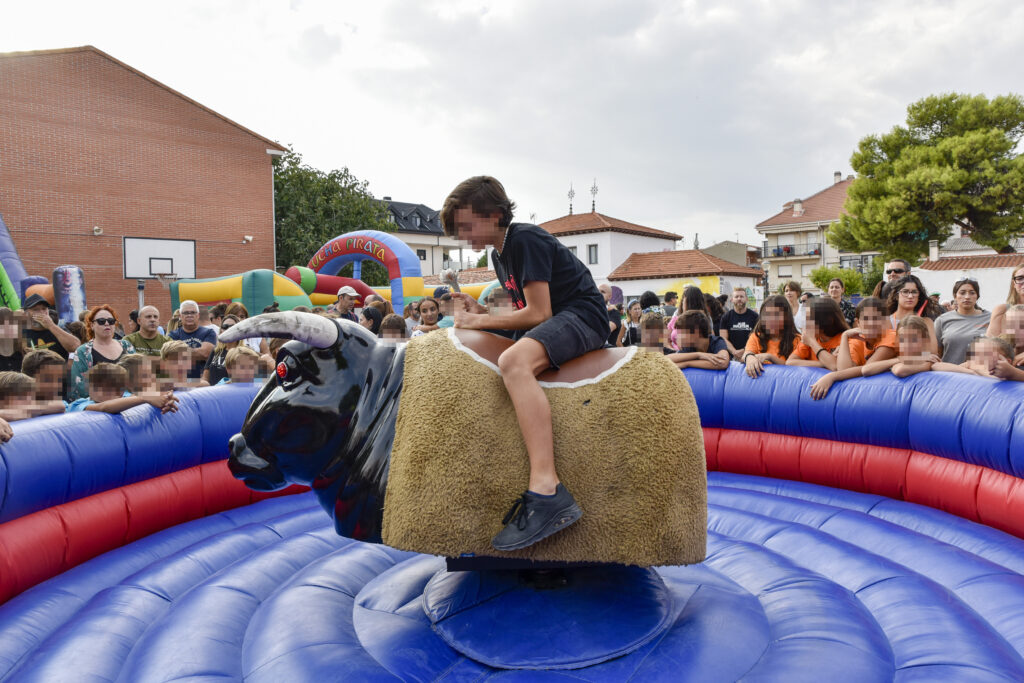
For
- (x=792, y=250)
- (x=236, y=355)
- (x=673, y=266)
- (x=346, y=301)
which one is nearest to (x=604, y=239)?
(x=673, y=266)

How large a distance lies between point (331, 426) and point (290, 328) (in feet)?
1.41

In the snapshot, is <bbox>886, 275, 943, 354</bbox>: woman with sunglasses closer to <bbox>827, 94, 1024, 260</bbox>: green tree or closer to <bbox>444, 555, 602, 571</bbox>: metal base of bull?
<bbox>444, 555, 602, 571</bbox>: metal base of bull

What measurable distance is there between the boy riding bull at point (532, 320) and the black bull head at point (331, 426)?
44 cm

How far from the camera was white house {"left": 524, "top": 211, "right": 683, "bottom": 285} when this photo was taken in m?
36.4

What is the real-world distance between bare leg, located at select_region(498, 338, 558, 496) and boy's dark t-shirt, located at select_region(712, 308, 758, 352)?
469cm

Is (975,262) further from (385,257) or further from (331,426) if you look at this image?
(331,426)

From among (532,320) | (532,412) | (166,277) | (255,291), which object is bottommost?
(532,412)

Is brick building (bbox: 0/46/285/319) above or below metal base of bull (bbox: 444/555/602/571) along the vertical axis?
above

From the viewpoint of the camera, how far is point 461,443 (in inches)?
91.3

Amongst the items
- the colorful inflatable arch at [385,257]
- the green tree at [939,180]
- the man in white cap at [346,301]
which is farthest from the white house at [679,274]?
the man in white cap at [346,301]

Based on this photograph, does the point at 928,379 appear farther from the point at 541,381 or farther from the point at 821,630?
the point at 541,381

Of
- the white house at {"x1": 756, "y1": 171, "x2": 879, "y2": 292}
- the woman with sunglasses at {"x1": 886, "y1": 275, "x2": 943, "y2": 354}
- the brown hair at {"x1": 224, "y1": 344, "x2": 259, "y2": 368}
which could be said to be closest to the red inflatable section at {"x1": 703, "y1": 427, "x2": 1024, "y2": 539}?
the woman with sunglasses at {"x1": 886, "y1": 275, "x2": 943, "y2": 354}

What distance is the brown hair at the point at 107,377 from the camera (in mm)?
3645

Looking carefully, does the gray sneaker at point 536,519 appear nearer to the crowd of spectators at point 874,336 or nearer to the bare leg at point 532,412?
the bare leg at point 532,412
